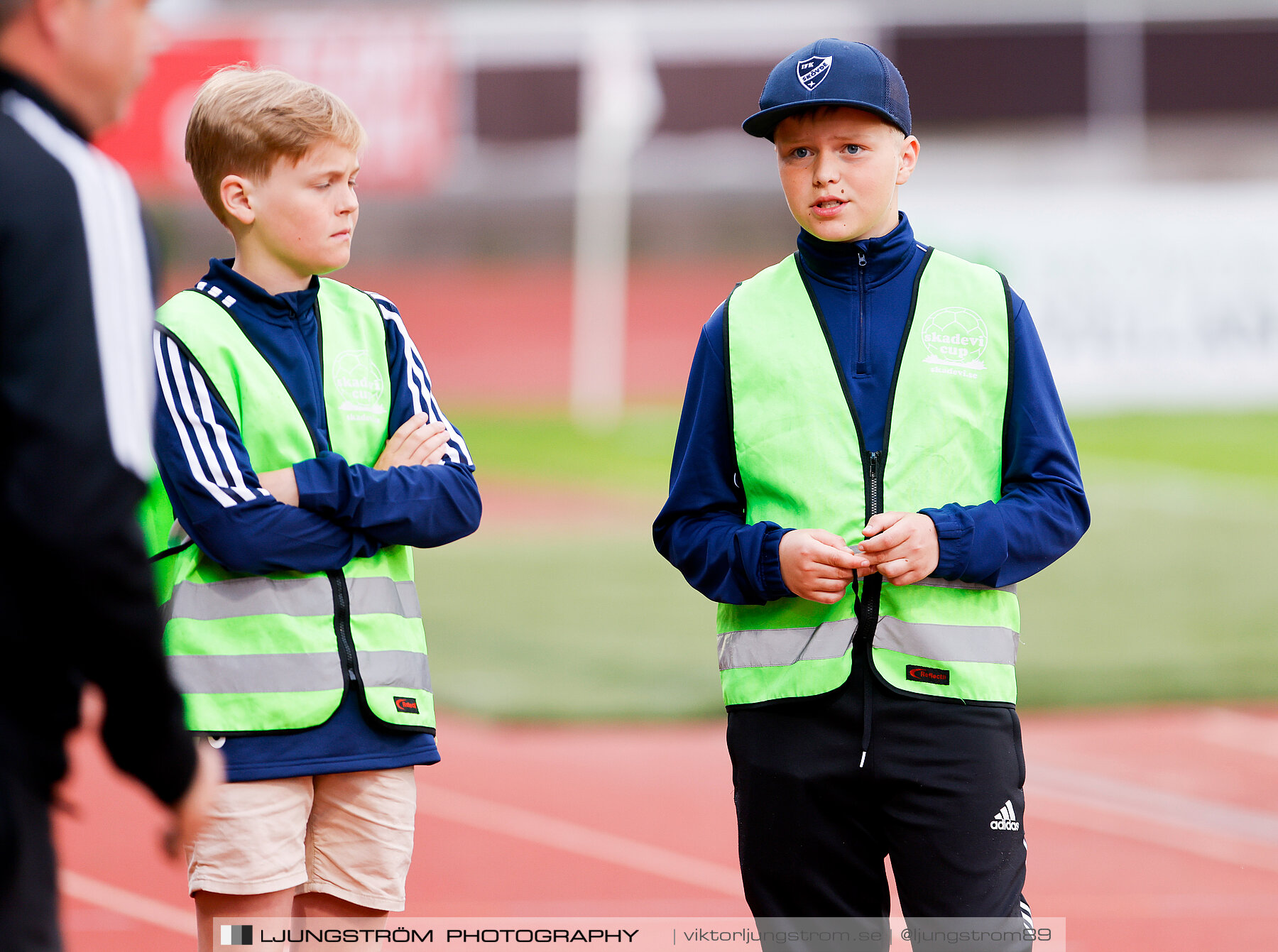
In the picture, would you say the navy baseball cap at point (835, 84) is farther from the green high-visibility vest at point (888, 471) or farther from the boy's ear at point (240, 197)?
the boy's ear at point (240, 197)

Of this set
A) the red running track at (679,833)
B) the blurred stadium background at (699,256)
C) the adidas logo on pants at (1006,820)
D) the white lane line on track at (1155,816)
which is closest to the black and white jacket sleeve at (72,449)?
the adidas logo on pants at (1006,820)

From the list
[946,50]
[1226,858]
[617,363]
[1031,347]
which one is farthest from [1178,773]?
[946,50]

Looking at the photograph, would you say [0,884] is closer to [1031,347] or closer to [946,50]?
[1031,347]

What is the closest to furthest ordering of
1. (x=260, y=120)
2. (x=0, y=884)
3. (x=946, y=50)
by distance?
(x=0, y=884)
(x=260, y=120)
(x=946, y=50)

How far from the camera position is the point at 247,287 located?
2.62 meters

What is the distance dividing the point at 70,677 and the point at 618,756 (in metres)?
4.81

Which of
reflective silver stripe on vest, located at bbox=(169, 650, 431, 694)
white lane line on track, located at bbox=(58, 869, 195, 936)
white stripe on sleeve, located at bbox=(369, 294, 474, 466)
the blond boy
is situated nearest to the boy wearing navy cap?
white stripe on sleeve, located at bbox=(369, 294, 474, 466)

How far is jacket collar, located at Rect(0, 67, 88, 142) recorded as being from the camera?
1.66 m

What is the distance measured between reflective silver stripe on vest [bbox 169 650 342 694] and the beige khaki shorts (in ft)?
0.50

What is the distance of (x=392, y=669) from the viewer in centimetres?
256

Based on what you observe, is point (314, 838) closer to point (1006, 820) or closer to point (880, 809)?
point (880, 809)

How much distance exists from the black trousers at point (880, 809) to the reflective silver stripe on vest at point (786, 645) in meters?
0.04

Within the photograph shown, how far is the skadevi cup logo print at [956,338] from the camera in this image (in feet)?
8.46

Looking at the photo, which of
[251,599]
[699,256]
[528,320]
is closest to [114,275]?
[251,599]
